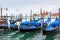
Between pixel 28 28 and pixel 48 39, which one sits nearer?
pixel 48 39

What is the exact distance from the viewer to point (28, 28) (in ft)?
47.2

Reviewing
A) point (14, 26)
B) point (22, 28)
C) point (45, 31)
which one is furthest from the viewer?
point (14, 26)

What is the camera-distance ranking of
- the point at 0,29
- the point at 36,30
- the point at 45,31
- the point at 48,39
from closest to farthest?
the point at 48,39, the point at 45,31, the point at 36,30, the point at 0,29

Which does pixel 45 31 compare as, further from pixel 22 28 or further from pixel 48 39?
pixel 22 28

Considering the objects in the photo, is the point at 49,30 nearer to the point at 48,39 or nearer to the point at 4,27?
the point at 48,39

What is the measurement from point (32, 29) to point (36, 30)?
84 centimetres

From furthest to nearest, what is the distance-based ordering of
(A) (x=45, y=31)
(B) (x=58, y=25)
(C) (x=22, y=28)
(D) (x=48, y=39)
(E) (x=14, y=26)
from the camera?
(E) (x=14, y=26) < (C) (x=22, y=28) < (B) (x=58, y=25) < (A) (x=45, y=31) < (D) (x=48, y=39)

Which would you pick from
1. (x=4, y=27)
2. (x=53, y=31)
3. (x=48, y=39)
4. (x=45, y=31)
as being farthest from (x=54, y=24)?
(x=4, y=27)

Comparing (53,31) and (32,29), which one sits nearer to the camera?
(53,31)

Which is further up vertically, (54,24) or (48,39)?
(54,24)

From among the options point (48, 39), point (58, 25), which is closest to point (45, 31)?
point (48, 39)

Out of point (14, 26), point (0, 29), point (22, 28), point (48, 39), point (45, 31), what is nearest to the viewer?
point (48, 39)

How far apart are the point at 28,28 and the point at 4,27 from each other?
11.7ft

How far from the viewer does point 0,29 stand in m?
18.1
